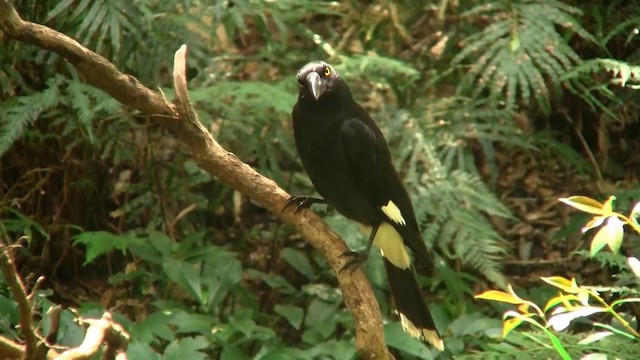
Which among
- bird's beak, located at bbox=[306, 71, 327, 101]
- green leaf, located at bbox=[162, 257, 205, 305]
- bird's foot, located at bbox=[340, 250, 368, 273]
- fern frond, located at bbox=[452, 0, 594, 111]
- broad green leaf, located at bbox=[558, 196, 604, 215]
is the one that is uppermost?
broad green leaf, located at bbox=[558, 196, 604, 215]

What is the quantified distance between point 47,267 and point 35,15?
97 cm

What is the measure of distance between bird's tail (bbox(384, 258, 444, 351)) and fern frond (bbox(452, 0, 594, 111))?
0.86 meters

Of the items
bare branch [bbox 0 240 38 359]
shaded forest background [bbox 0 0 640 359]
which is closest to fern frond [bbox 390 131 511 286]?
shaded forest background [bbox 0 0 640 359]

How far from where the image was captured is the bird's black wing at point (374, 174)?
274 cm

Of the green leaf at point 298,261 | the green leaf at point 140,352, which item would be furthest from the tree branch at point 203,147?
the green leaf at point 298,261

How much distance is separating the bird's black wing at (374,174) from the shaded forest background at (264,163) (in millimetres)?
476

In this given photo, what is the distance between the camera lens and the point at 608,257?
2.56 meters

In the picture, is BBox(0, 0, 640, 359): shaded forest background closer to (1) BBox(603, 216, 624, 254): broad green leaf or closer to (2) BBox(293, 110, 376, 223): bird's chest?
(2) BBox(293, 110, 376, 223): bird's chest

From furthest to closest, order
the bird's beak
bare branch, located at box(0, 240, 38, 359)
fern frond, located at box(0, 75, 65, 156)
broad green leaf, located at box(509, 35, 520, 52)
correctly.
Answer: broad green leaf, located at box(509, 35, 520, 52) < fern frond, located at box(0, 75, 65, 156) < the bird's beak < bare branch, located at box(0, 240, 38, 359)

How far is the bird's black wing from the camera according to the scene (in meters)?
2.74

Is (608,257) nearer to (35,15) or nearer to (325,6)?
(325,6)

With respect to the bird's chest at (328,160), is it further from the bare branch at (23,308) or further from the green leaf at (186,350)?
A: the bare branch at (23,308)

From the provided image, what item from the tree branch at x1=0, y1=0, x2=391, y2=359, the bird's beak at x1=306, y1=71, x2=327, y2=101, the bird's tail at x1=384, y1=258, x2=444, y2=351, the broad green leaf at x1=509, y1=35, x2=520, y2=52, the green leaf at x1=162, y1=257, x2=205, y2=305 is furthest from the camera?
the broad green leaf at x1=509, y1=35, x2=520, y2=52

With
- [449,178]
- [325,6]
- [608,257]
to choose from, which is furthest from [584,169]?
[608,257]
